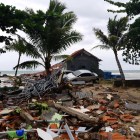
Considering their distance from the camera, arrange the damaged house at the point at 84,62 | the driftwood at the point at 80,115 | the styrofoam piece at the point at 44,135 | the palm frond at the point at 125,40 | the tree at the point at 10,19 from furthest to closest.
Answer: the damaged house at the point at 84,62, the palm frond at the point at 125,40, the tree at the point at 10,19, the driftwood at the point at 80,115, the styrofoam piece at the point at 44,135

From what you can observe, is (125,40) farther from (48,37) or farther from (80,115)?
(80,115)

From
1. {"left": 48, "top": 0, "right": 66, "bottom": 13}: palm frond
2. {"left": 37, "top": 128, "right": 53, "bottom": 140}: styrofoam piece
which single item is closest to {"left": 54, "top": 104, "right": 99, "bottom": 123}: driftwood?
{"left": 37, "top": 128, "right": 53, "bottom": 140}: styrofoam piece

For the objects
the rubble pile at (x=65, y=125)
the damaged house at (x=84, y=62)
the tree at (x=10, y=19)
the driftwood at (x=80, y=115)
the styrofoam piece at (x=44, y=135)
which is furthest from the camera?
the damaged house at (x=84, y=62)

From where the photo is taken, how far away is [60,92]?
29.0ft

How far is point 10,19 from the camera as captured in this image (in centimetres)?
922

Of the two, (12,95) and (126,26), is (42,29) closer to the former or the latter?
(12,95)

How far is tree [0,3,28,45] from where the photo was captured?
9.02 metres

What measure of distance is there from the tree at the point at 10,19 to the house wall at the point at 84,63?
44.7ft

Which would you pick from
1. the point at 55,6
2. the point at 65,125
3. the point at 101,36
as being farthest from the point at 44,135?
the point at 101,36

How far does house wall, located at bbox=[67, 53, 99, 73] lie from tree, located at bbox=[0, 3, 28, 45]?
13635 millimetres

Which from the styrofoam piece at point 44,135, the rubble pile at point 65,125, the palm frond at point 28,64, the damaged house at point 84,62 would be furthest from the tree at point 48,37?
the damaged house at point 84,62

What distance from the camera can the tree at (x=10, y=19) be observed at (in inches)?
355

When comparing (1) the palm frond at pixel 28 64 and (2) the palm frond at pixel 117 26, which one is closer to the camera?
(1) the palm frond at pixel 28 64

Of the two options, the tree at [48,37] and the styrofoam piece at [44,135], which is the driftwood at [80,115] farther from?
the tree at [48,37]
